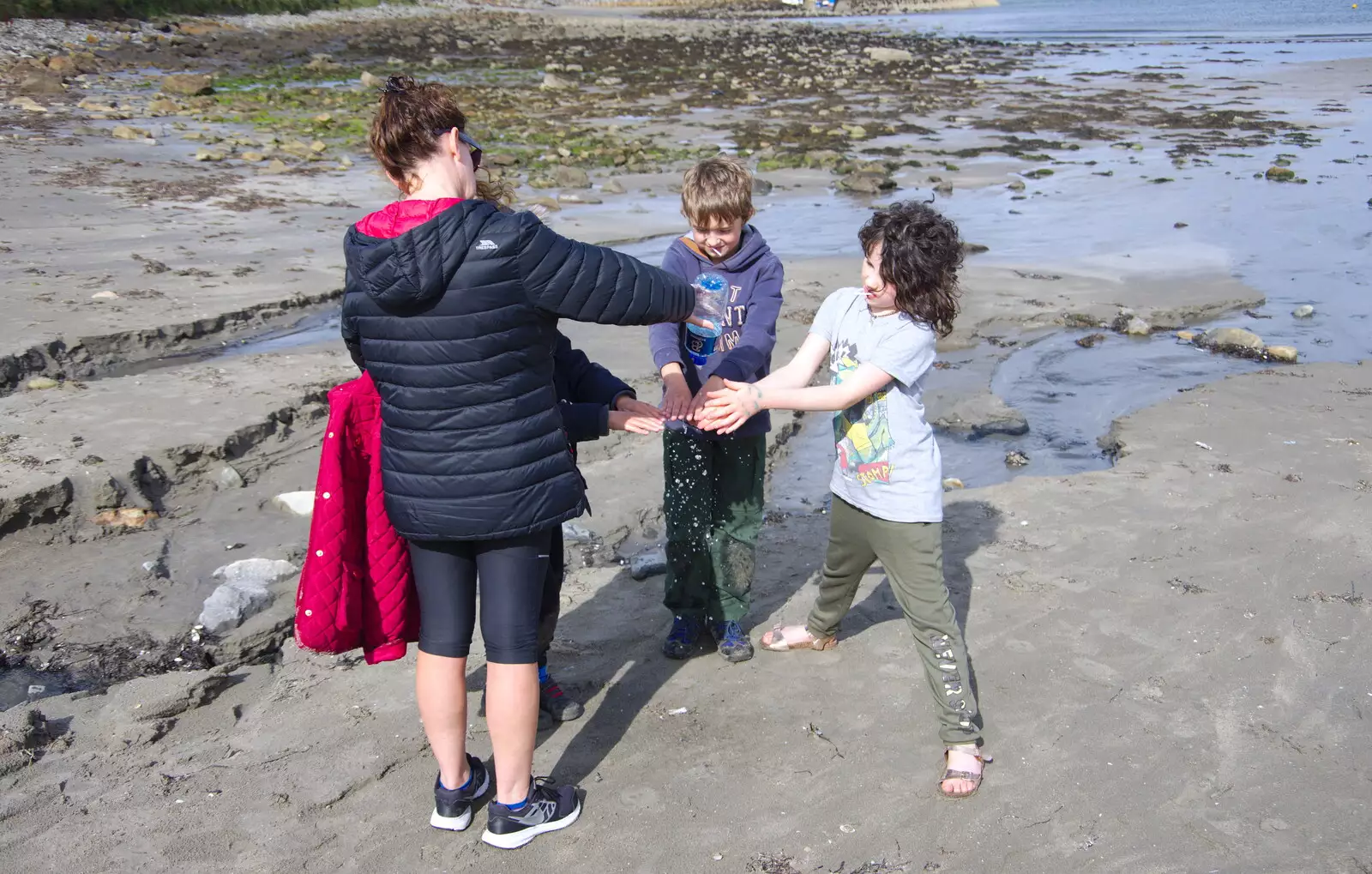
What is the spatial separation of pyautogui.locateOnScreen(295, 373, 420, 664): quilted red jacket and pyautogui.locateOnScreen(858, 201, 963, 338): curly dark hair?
148 cm

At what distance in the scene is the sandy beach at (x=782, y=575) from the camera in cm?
303

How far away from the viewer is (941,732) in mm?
3223

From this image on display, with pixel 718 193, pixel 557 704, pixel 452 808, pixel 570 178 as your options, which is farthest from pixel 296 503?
pixel 570 178

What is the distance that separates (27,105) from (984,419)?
17628 millimetres

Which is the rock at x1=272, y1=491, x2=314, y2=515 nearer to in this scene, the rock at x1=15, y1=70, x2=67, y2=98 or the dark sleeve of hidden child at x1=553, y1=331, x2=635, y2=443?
the dark sleeve of hidden child at x1=553, y1=331, x2=635, y2=443

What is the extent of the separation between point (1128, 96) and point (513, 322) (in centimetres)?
2530

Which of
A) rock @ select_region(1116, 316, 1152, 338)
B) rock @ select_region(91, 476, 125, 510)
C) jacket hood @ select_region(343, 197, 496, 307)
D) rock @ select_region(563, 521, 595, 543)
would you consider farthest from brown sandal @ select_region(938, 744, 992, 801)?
rock @ select_region(1116, 316, 1152, 338)

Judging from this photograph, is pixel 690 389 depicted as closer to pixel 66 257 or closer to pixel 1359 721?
pixel 1359 721

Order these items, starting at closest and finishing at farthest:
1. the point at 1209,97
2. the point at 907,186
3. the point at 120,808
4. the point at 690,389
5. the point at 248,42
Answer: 1. the point at 120,808
2. the point at 690,389
3. the point at 907,186
4. the point at 1209,97
5. the point at 248,42

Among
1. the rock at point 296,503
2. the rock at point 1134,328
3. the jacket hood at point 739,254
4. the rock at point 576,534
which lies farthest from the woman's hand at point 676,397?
the rock at point 1134,328

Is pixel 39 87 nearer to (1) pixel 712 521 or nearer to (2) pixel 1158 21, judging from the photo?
(1) pixel 712 521

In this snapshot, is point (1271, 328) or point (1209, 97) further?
point (1209, 97)

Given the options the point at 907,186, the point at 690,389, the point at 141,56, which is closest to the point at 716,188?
the point at 690,389

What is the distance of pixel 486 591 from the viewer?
9.20ft
